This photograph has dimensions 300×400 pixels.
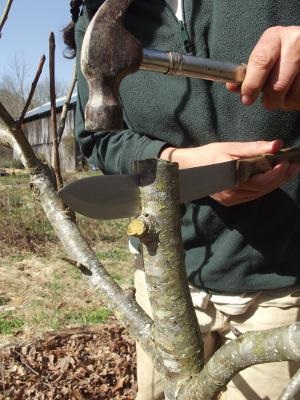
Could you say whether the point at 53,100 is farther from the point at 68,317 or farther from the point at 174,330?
the point at 68,317

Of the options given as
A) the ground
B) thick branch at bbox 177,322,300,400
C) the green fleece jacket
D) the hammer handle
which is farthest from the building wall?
thick branch at bbox 177,322,300,400

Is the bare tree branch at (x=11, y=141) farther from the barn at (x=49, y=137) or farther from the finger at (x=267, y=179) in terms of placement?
the barn at (x=49, y=137)

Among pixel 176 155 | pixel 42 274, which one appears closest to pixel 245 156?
pixel 176 155

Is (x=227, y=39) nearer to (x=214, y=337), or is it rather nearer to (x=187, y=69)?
(x=187, y=69)

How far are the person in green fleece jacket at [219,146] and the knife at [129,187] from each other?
0.10m

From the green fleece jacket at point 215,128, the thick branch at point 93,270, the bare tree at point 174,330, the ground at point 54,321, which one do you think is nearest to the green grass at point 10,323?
the ground at point 54,321

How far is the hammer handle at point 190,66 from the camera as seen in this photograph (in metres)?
1.11

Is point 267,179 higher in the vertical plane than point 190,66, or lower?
lower

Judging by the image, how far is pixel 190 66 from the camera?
115 cm

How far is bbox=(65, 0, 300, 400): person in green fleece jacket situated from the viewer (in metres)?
1.47

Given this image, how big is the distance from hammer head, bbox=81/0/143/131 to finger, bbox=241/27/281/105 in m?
0.27

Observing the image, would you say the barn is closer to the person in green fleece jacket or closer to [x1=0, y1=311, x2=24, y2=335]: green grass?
[x1=0, y1=311, x2=24, y2=335]: green grass

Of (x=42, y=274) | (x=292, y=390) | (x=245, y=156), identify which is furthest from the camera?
(x=42, y=274)

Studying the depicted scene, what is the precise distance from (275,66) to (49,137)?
26.8 m
